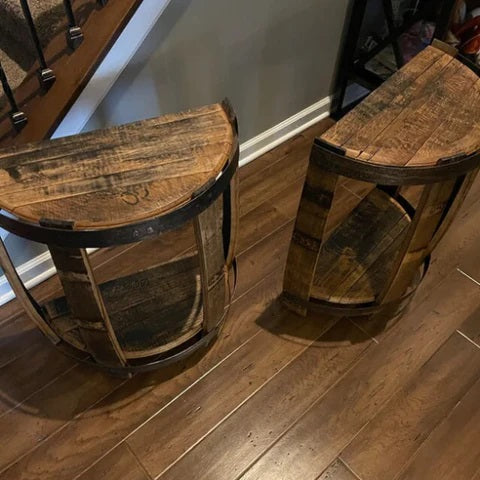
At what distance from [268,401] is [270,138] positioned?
41.0 inches

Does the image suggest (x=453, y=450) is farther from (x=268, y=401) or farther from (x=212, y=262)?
(x=212, y=262)

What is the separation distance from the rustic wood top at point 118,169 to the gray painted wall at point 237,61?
40cm

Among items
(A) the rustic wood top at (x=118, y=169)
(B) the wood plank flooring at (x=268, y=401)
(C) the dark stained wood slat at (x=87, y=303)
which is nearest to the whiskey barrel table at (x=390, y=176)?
(B) the wood plank flooring at (x=268, y=401)

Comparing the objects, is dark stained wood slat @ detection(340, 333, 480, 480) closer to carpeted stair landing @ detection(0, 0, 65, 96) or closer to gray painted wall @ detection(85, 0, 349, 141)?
gray painted wall @ detection(85, 0, 349, 141)

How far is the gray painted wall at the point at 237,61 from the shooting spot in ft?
4.73

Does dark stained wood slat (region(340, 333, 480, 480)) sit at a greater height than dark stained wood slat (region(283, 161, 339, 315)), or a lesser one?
lesser

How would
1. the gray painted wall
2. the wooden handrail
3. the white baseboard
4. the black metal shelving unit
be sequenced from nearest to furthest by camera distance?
the wooden handrail
the gray painted wall
the white baseboard
the black metal shelving unit

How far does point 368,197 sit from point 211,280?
2.44ft

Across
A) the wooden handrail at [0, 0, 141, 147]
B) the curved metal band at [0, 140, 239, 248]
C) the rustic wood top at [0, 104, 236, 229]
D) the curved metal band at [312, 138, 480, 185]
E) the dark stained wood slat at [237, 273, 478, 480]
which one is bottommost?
the dark stained wood slat at [237, 273, 478, 480]

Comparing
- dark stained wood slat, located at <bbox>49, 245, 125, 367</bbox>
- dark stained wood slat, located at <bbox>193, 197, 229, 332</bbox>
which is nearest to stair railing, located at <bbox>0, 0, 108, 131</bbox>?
dark stained wood slat, located at <bbox>49, 245, 125, 367</bbox>

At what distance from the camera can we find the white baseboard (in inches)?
63.3

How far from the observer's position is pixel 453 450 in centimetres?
134

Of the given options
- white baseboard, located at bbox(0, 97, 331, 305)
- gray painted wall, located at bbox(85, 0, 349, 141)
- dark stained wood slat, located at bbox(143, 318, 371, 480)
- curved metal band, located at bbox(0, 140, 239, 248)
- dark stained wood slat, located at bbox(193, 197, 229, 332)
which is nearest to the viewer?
curved metal band, located at bbox(0, 140, 239, 248)

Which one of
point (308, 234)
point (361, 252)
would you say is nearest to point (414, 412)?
point (361, 252)
